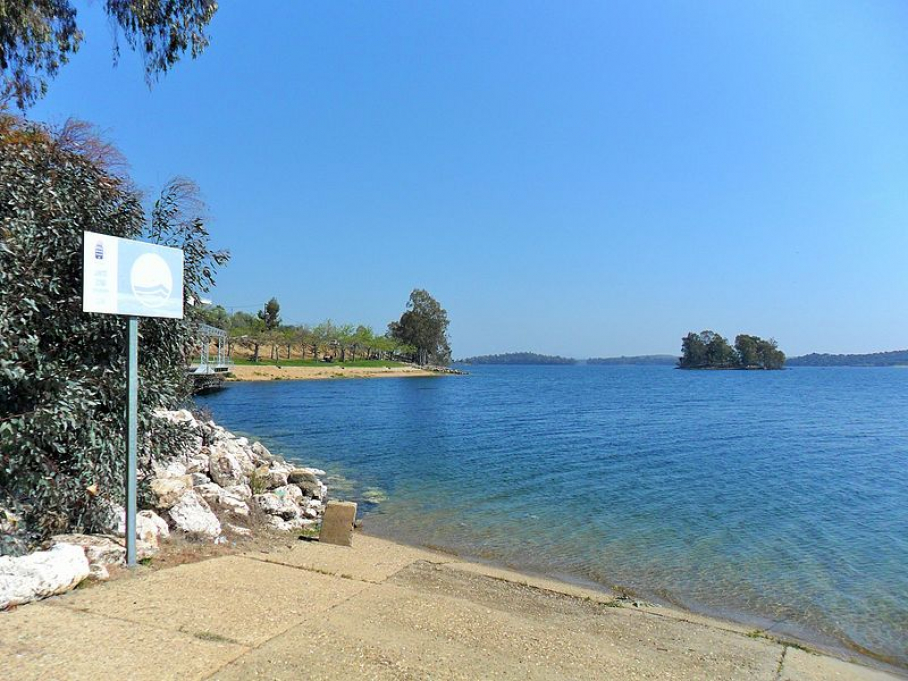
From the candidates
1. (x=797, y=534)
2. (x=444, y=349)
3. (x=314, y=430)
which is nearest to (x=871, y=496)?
(x=797, y=534)

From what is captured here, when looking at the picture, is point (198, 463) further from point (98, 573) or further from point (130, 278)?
point (130, 278)

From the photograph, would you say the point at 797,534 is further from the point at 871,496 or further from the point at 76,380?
the point at 76,380

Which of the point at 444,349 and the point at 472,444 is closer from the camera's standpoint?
the point at 472,444

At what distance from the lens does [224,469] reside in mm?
11406

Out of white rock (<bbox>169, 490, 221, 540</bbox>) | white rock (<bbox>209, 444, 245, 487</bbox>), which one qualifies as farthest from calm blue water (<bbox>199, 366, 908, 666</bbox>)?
white rock (<bbox>169, 490, 221, 540</bbox>)

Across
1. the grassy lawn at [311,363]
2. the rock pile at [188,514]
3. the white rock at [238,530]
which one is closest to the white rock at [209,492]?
the rock pile at [188,514]

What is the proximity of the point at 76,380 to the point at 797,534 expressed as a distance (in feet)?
42.2

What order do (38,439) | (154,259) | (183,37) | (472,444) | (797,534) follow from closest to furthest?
1. (38,439)
2. (154,259)
3. (183,37)
4. (797,534)
5. (472,444)

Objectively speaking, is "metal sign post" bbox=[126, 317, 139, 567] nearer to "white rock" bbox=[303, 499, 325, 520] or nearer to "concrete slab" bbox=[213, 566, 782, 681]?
"concrete slab" bbox=[213, 566, 782, 681]

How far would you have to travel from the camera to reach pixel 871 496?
16234mm

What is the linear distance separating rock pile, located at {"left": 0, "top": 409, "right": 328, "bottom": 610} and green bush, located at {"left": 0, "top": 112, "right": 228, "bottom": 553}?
40 centimetres

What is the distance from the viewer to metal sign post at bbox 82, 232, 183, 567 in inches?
229

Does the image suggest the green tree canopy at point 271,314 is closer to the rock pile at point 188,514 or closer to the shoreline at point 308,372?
the shoreline at point 308,372

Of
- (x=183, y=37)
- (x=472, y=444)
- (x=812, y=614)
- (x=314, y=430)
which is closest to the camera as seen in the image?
(x=812, y=614)
